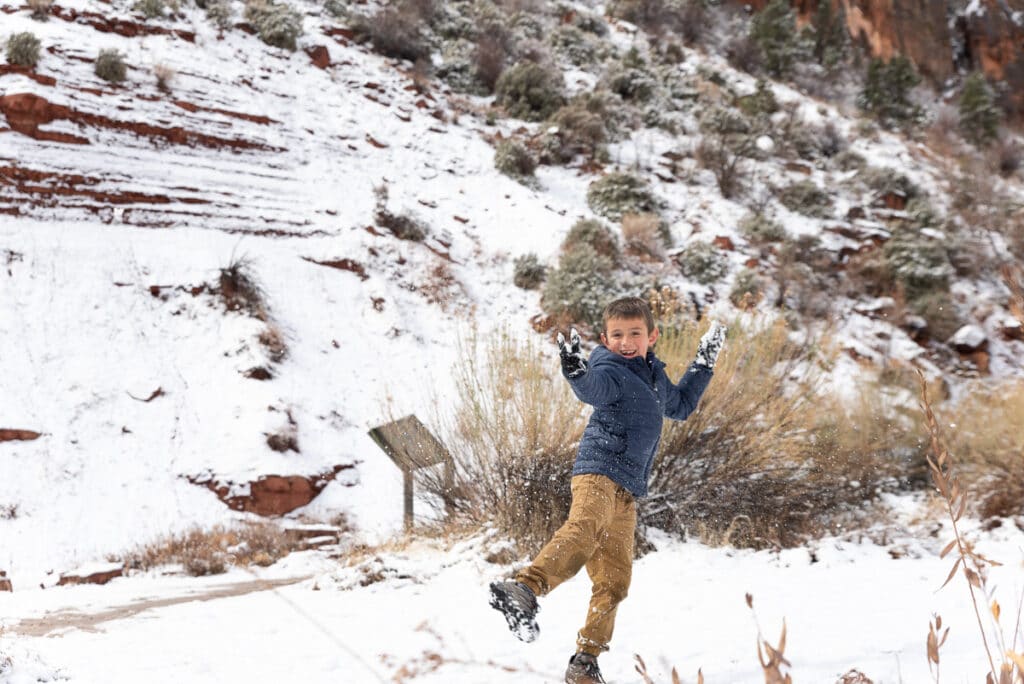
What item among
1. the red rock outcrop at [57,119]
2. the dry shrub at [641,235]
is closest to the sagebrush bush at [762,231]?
the dry shrub at [641,235]

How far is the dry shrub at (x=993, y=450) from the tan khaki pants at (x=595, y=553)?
4.31 meters

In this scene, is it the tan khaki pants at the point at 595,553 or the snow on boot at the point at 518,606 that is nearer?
the snow on boot at the point at 518,606

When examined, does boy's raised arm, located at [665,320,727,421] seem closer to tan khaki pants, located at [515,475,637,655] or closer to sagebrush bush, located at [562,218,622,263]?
tan khaki pants, located at [515,475,637,655]

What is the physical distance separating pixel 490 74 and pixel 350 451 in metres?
11.0

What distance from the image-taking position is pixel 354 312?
30.0 ft

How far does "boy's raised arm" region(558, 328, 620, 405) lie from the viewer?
2205 millimetres

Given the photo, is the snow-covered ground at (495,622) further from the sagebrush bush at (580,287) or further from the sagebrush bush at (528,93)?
the sagebrush bush at (528,93)

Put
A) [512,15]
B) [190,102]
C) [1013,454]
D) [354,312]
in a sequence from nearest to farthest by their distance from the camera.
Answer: [1013,454]
[354,312]
[190,102]
[512,15]

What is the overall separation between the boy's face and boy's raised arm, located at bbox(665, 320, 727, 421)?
0.97 feet

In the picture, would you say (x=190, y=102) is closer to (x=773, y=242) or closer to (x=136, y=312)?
(x=136, y=312)

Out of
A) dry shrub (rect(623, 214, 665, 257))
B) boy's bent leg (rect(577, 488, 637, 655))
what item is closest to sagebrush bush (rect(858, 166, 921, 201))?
dry shrub (rect(623, 214, 665, 257))

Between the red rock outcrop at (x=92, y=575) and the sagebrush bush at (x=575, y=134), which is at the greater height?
the sagebrush bush at (x=575, y=134)

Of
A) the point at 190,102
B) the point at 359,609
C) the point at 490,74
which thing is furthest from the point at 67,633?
the point at 490,74

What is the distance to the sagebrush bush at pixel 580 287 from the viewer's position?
8.88m
